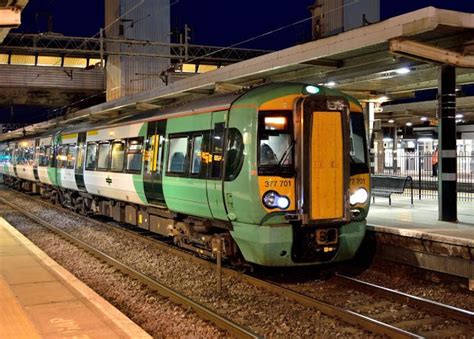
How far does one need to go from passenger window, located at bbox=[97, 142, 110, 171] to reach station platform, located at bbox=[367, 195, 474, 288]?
6602 millimetres

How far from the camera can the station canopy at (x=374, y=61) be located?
965 cm

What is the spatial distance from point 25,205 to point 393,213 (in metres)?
16.0

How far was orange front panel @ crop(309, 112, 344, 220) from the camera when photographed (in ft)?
26.5

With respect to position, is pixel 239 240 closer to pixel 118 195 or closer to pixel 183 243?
pixel 183 243

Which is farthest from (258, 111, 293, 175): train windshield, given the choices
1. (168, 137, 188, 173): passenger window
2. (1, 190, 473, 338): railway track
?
(168, 137, 188, 173): passenger window

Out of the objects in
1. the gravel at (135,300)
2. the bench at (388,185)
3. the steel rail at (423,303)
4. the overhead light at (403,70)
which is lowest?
the gravel at (135,300)

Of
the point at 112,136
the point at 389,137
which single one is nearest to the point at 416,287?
the point at 112,136

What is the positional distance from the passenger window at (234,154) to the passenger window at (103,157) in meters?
6.41

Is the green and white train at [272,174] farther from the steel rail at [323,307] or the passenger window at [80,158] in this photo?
the passenger window at [80,158]

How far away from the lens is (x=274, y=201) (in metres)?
7.88

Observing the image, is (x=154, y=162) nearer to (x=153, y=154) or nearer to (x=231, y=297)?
(x=153, y=154)

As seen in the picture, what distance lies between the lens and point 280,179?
7965 mm

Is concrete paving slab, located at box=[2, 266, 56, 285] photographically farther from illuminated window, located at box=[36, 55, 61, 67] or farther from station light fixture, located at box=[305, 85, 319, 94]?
illuminated window, located at box=[36, 55, 61, 67]

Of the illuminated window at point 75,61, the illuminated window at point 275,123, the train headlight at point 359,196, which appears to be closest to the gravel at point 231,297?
the train headlight at point 359,196
